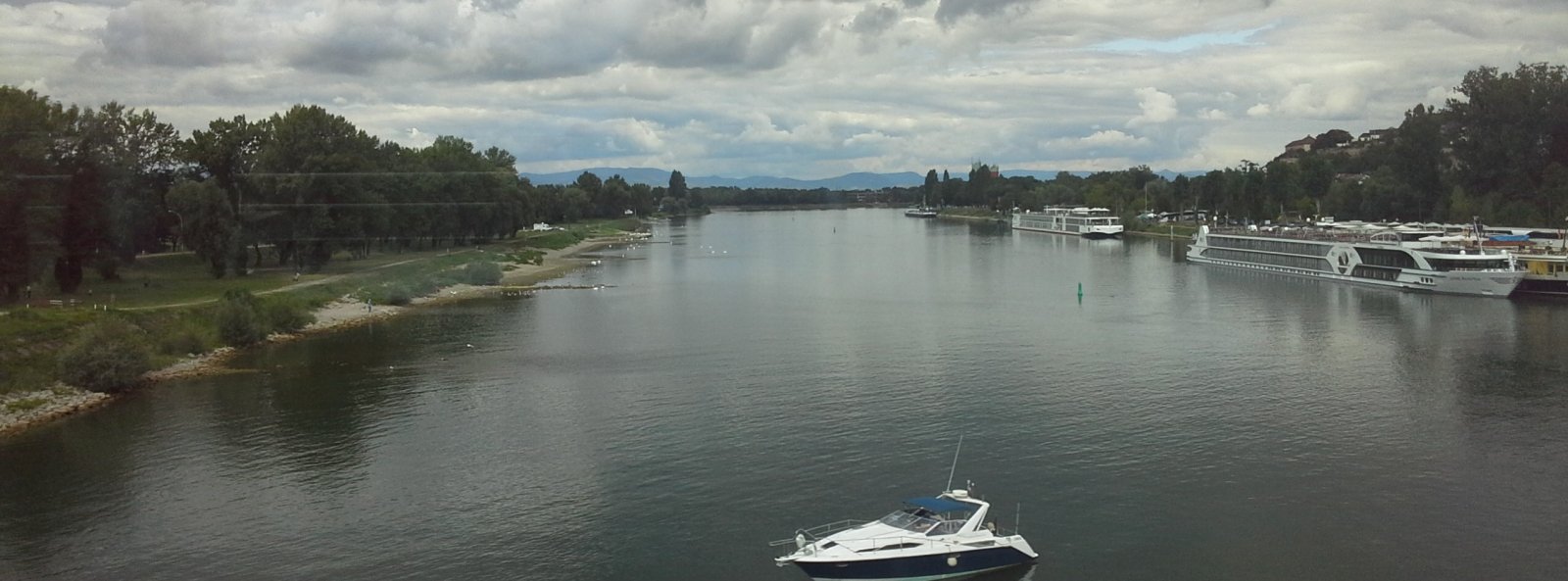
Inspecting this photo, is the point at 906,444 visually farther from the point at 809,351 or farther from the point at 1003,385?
the point at 809,351

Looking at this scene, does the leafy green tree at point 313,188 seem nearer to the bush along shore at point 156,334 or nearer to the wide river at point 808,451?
the bush along shore at point 156,334

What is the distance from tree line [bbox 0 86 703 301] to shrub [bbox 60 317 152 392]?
10445mm

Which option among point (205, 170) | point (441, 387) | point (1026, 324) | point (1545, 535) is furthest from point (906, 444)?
point (205, 170)

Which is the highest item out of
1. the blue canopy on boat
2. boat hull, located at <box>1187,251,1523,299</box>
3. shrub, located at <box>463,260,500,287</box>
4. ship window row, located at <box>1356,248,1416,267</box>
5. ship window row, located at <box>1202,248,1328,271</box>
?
shrub, located at <box>463,260,500,287</box>

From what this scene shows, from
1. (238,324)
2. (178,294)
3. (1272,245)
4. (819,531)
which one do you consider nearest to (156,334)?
→ (238,324)

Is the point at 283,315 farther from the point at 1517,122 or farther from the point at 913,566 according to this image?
the point at 1517,122

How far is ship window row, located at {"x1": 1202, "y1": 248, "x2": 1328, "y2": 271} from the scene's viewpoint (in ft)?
282

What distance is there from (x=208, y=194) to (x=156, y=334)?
69.5 feet

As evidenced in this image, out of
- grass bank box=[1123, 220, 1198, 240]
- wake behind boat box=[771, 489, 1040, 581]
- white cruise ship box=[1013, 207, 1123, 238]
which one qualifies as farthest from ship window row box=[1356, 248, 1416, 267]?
white cruise ship box=[1013, 207, 1123, 238]

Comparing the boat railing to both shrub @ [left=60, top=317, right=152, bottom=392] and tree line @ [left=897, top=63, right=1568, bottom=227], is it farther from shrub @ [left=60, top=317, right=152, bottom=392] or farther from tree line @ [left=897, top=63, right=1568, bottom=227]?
tree line @ [left=897, top=63, right=1568, bottom=227]

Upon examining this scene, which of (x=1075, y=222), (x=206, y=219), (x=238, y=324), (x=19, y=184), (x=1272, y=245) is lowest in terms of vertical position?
(x=238, y=324)

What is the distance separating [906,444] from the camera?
33.7 metres

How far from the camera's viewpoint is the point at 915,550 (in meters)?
23.4

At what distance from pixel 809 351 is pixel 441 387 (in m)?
15.7
